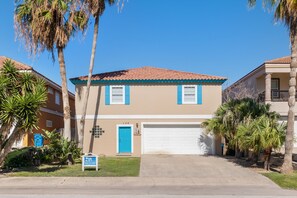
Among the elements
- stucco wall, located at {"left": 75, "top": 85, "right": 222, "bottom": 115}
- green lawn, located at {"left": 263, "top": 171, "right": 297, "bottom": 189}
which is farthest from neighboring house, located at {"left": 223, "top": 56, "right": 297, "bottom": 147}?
green lawn, located at {"left": 263, "top": 171, "right": 297, "bottom": 189}

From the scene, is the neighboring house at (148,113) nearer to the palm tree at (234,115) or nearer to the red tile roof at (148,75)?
the red tile roof at (148,75)

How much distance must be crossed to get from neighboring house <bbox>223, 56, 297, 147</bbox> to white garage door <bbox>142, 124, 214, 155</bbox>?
5.62 meters

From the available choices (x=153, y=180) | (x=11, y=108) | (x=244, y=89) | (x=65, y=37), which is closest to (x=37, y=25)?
(x=65, y=37)

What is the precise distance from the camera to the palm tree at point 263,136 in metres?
14.4

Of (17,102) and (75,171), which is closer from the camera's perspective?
(17,102)

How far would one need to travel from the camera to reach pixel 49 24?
1675 centimetres

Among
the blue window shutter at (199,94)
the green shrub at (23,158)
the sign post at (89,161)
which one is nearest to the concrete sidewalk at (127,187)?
the sign post at (89,161)

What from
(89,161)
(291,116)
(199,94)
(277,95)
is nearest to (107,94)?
(199,94)

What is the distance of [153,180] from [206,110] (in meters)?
10.7

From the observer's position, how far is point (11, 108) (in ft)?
42.3

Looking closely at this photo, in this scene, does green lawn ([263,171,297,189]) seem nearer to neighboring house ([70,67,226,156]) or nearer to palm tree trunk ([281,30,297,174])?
palm tree trunk ([281,30,297,174])

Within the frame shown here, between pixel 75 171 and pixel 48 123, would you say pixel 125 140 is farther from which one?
pixel 75 171

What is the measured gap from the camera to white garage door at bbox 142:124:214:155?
22.3 metres

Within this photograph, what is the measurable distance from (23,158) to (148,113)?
9057 millimetres
